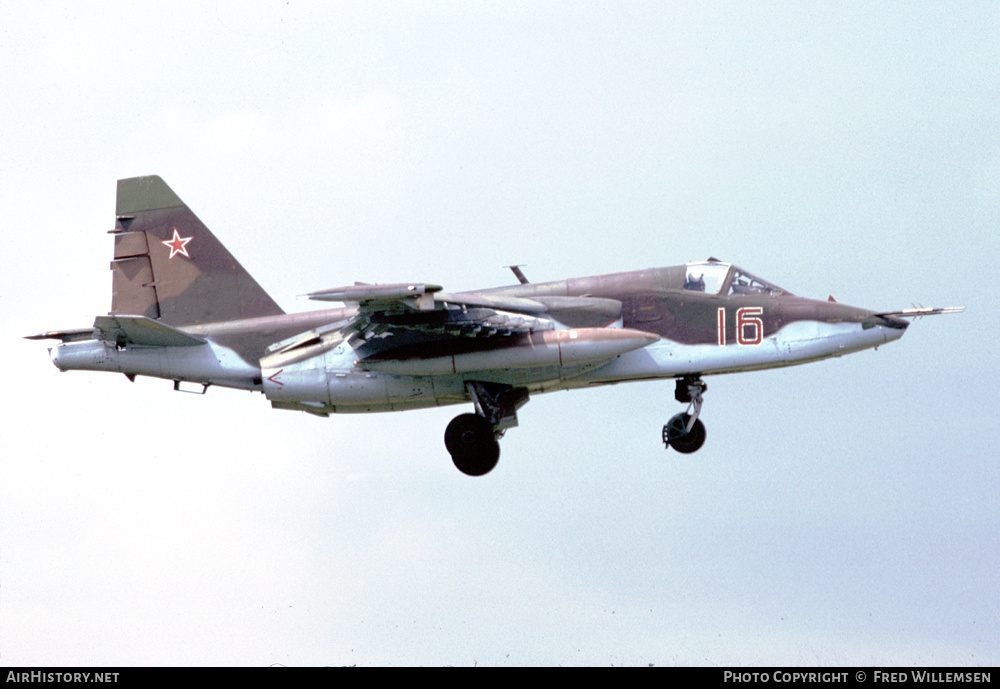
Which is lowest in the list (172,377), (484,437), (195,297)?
(484,437)

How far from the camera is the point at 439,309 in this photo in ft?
58.3

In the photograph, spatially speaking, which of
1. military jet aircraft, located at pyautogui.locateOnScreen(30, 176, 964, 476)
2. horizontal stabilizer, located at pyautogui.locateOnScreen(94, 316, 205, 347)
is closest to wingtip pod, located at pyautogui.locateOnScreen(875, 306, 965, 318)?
military jet aircraft, located at pyautogui.locateOnScreen(30, 176, 964, 476)

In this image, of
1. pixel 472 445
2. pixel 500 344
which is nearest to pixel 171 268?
pixel 472 445

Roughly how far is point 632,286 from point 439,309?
10.8ft

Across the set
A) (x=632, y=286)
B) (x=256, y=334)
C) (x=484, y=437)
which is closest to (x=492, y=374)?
(x=484, y=437)

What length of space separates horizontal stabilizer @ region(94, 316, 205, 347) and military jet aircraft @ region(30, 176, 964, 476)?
0.03 meters

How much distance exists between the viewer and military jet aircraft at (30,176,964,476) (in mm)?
18297

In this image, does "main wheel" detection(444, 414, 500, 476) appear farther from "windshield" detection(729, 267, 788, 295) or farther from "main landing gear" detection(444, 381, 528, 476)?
"windshield" detection(729, 267, 788, 295)

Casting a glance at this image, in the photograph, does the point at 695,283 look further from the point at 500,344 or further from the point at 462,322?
the point at 462,322

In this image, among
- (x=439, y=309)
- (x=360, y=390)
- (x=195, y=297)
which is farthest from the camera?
(x=195, y=297)

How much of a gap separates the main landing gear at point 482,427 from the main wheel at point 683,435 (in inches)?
96.8

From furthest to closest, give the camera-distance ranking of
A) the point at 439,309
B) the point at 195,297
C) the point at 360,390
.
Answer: the point at 195,297
the point at 360,390
the point at 439,309

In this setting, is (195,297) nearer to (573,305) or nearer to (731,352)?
(573,305)

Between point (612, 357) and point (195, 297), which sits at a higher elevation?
point (195, 297)
